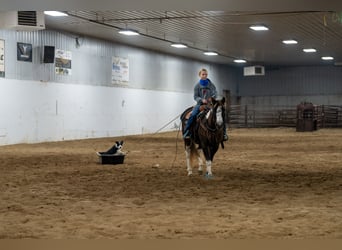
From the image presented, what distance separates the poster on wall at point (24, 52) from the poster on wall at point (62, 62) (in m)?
1.92

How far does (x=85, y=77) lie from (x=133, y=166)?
45.3ft

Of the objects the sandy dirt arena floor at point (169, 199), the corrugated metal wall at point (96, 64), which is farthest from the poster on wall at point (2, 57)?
the sandy dirt arena floor at point (169, 199)

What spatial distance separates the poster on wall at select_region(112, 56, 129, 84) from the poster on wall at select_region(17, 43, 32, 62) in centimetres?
715

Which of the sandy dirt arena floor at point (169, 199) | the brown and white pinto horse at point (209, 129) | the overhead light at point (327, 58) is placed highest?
the overhead light at point (327, 58)

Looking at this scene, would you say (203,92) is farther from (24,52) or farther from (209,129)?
(24,52)

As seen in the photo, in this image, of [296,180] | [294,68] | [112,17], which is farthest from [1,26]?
[294,68]

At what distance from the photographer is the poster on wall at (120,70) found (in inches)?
1181

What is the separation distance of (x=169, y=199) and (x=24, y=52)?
1553 cm

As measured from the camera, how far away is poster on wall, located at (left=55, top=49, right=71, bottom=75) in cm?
2517

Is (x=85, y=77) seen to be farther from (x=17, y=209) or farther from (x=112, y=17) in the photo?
(x=17, y=209)

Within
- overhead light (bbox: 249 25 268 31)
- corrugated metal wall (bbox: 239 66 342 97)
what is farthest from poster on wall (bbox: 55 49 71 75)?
corrugated metal wall (bbox: 239 66 342 97)

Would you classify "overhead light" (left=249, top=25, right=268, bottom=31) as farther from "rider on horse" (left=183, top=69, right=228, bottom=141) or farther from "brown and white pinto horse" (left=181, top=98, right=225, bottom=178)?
"brown and white pinto horse" (left=181, top=98, right=225, bottom=178)

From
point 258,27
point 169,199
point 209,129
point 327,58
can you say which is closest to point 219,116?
point 209,129

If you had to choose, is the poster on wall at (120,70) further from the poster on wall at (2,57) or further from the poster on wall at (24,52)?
the poster on wall at (2,57)
